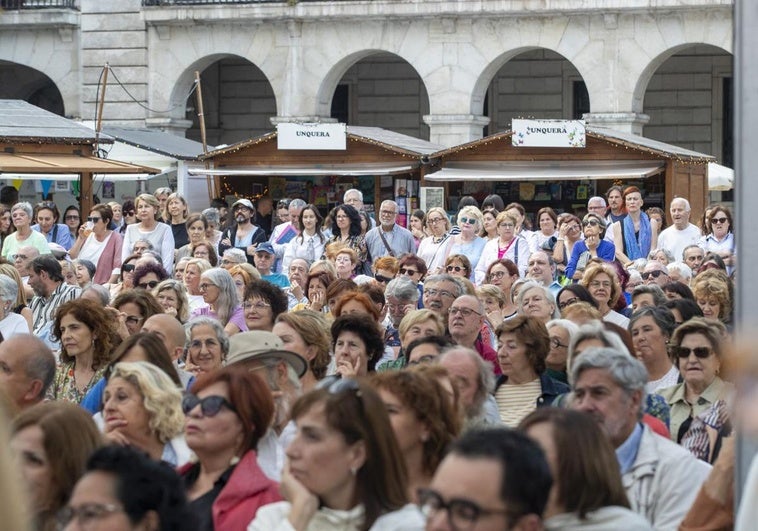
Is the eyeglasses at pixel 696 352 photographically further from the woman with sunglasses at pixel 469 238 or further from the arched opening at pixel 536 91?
the arched opening at pixel 536 91

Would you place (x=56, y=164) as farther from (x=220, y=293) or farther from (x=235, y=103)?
(x=235, y=103)

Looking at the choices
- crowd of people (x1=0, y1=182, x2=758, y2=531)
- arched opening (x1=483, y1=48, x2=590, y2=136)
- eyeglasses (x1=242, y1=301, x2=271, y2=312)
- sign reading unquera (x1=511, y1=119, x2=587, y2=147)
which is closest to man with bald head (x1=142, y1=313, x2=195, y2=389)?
crowd of people (x1=0, y1=182, x2=758, y2=531)

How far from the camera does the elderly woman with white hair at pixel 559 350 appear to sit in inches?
339

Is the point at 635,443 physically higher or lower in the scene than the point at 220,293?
lower

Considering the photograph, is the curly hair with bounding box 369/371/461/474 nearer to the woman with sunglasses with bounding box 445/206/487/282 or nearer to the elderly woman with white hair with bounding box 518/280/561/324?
the elderly woman with white hair with bounding box 518/280/561/324

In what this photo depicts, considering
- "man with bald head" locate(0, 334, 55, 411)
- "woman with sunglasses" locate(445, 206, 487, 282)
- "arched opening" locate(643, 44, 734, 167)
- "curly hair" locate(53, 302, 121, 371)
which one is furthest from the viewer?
"arched opening" locate(643, 44, 734, 167)

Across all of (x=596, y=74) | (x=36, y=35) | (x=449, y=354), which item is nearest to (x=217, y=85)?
(x=36, y=35)

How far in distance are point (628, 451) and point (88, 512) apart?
2.11 meters

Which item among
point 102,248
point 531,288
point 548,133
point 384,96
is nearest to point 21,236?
point 102,248

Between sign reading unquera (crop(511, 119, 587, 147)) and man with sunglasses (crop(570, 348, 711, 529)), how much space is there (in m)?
15.8

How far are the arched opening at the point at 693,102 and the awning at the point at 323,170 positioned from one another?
1352 centimetres

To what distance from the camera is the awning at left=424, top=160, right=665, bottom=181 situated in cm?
2142

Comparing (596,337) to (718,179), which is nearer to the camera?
(596,337)

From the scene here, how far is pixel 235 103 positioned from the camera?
37.8m
